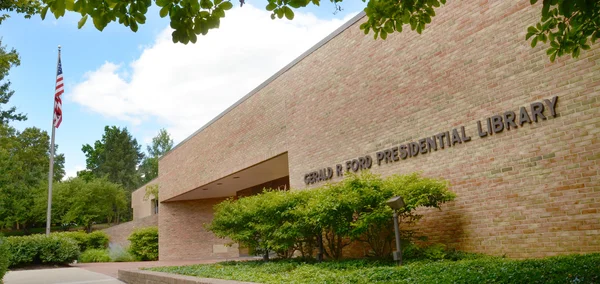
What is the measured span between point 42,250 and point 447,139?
59.8 feet

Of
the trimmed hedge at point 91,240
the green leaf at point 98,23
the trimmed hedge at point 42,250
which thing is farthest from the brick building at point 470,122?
the trimmed hedge at point 91,240

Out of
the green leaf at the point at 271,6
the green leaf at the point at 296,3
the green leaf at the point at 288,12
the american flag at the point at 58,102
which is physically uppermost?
the american flag at the point at 58,102

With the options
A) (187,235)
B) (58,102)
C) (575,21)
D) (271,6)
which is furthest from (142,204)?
(575,21)

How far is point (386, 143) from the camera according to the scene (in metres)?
10.3

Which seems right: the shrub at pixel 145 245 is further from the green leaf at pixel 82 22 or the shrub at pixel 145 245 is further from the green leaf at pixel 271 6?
the green leaf at pixel 271 6

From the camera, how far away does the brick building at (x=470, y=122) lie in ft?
22.7

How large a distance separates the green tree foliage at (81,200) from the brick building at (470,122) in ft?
118

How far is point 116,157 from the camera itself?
65125 millimetres

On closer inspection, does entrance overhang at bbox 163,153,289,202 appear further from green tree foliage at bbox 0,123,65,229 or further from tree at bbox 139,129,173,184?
tree at bbox 139,129,173,184

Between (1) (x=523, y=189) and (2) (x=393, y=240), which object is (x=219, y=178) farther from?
(1) (x=523, y=189)

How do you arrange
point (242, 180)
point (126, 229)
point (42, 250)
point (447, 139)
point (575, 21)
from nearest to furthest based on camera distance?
point (575, 21) < point (447, 139) < point (242, 180) < point (42, 250) < point (126, 229)

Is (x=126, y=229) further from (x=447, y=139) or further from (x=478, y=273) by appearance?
(x=478, y=273)

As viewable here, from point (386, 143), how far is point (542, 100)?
3614 millimetres

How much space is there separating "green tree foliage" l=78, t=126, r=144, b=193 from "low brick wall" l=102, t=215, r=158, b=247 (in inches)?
1090
